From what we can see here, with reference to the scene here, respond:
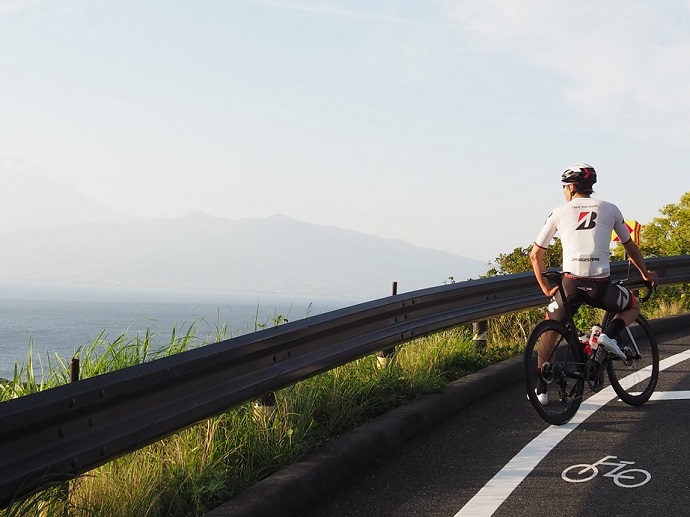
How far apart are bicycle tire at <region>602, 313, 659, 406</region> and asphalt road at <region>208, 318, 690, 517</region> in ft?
0.40

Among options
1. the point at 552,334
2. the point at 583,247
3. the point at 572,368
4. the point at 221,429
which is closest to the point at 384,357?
the point at 552,334

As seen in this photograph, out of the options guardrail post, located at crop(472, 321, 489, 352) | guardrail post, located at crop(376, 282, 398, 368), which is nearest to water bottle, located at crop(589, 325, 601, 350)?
guardrail post, located at crop(376, 282, 398, 368)

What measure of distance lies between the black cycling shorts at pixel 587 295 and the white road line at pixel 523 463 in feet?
2.71

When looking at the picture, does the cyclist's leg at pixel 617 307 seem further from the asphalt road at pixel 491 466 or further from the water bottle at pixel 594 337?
the asphalt road at pixel 491 466

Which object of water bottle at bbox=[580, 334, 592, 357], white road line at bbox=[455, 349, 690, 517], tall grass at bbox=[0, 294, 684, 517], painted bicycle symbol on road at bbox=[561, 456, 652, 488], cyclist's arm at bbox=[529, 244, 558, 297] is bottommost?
white road line at bbox=[455, 349, 690, 517]

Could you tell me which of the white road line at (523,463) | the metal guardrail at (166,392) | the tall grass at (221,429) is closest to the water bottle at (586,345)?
the white road line at (523,463)

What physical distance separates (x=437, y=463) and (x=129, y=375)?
235 centimetres

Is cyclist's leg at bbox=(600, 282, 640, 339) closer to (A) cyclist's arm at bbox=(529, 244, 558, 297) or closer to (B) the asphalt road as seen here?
(A) cyclist's arm at bbox=(529, 244, 558, 297)

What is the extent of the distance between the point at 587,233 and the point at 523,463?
2.32 meters

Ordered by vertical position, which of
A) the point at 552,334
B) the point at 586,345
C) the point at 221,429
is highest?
the point at 552,334

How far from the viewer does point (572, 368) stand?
7.23 metres

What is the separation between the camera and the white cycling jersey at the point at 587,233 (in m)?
7.34

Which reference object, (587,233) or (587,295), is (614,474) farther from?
(587,233)

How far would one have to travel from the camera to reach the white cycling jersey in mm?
7344
